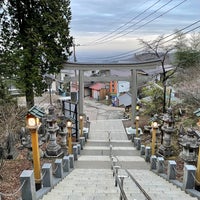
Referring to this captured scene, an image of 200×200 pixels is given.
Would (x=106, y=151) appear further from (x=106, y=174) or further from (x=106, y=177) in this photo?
Result: (x=106, y=177)

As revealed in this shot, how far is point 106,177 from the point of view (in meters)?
8.98

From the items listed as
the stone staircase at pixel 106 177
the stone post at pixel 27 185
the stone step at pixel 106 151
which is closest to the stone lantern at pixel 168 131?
the stone staircase at pixel 106 177

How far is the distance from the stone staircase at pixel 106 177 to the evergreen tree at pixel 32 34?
6331 mm

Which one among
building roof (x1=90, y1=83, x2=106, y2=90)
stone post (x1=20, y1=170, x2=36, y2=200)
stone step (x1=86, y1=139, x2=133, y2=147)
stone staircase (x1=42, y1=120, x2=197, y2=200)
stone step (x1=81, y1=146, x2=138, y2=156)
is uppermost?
building roof (x1=90, y1=83, x2=106, y2=90)

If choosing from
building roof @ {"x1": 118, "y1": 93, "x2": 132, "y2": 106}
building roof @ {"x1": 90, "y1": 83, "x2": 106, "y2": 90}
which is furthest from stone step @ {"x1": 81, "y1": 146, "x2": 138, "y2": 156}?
building roof @ {"x1": 90, "y1": 83, "x2": 106, "y2": 90}

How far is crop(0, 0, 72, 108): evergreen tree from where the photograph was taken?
1603 centimetres

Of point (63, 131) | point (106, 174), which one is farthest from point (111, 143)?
point (106, 174)

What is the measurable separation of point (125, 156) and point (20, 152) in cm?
602

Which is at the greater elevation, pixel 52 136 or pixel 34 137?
pixel 34 137

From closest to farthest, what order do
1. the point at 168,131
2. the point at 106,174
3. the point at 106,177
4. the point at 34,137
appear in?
the point at 34,137, the point at 106,177, the point at 106,174, the point at 168,131

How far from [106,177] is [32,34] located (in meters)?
11.2

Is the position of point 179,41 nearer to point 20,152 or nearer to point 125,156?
point 125,156

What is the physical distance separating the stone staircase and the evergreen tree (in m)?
6.33

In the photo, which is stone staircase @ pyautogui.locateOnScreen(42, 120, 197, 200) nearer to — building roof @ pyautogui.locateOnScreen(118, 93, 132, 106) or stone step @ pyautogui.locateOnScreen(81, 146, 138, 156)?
stone step @ pyautogui.locateOnScreen(81, 146, 138, 156)
